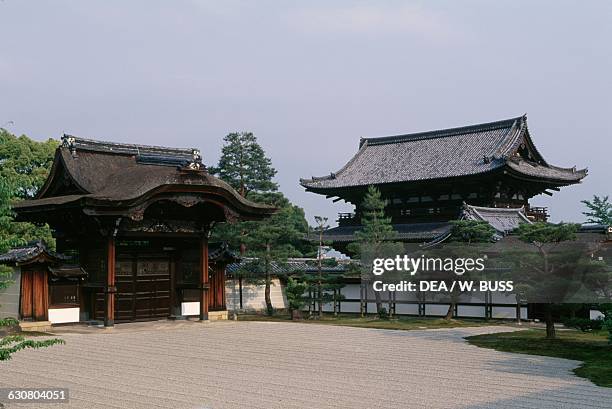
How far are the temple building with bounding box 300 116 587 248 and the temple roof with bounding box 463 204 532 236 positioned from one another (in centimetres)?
5

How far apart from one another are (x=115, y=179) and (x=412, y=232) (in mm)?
17173

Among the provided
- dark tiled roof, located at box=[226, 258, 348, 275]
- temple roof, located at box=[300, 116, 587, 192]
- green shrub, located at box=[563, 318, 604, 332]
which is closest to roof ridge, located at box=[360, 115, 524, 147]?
temple roof, located at box=[300, 116, 587, 192]

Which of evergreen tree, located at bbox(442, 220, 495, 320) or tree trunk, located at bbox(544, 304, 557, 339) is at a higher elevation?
evergreen tree, located at bbox(442, 220, 495, 320)

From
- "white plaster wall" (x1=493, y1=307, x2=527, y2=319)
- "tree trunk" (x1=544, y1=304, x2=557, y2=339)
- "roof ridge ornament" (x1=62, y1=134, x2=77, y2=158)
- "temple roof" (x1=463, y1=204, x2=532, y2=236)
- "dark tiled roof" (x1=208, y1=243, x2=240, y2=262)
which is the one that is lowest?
"white plaster wall" (x1=493, y1=307, x2=527, y2=319)

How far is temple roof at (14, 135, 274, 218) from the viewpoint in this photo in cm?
2639

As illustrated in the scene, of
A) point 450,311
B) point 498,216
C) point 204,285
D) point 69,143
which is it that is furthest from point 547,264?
point 69,143

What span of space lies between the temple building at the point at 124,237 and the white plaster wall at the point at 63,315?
1.7 inches

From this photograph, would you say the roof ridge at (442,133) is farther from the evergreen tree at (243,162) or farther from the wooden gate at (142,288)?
the wooden gate at (142,288)

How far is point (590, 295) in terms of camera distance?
68.9 feet

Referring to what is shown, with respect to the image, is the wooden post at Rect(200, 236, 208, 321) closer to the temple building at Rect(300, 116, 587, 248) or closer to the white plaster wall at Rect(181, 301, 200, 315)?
the white plaster wall at Rect(181, 301, 200, 315)

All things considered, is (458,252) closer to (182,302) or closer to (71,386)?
(182,302)

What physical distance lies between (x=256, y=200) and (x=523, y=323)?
635 inches

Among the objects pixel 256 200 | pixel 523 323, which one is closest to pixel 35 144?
pixel 256 200

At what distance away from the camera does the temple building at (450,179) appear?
37.7 meters
